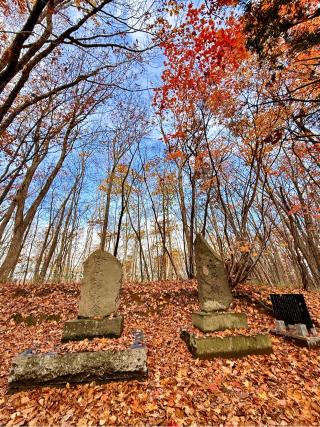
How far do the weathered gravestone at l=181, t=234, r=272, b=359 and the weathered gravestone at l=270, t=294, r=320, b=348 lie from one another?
2.69ft

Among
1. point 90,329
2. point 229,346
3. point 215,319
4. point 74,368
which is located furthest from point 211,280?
point 74,368

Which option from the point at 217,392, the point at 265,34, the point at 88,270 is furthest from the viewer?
the point at 88,270

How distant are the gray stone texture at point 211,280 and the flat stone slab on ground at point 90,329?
6.66 feet

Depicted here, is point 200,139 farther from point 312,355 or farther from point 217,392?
point 217,392

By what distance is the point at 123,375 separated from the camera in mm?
3570

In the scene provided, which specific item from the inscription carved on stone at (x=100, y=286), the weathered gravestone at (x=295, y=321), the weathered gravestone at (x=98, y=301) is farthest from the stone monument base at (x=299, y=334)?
the inscription carved on stone at (x=100, y=286)

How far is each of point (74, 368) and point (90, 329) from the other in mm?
1041

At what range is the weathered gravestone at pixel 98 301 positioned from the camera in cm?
458

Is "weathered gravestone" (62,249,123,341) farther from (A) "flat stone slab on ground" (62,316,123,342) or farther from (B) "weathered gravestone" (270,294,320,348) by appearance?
(B) "weathered gravestone" (270,294,320,348)

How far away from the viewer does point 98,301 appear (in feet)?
16.3

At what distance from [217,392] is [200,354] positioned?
2.96 feet

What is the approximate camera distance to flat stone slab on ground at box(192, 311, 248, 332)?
4.75m

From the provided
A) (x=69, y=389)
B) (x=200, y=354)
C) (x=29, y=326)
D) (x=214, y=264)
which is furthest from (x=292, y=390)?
(x=29, y=326)

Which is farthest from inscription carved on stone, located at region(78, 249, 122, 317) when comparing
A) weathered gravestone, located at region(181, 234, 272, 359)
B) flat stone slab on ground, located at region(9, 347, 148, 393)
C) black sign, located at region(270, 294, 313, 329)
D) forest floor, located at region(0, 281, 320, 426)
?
black sign, located at region(270, 294, 313, 329)
